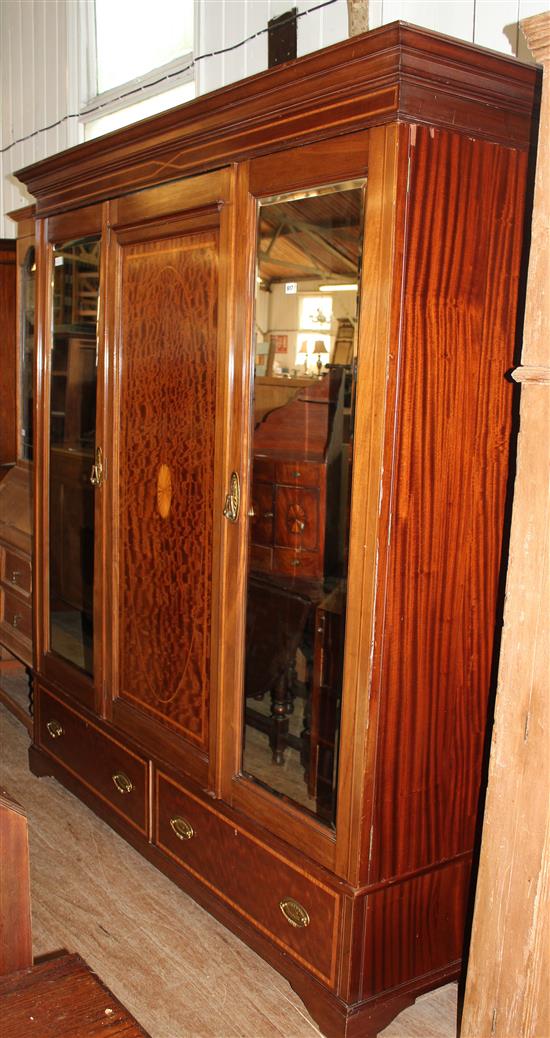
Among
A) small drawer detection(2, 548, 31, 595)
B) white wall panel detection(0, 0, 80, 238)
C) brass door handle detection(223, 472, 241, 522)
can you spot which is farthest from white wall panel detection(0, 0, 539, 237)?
small drawer detection(2, 548, 31, 595)

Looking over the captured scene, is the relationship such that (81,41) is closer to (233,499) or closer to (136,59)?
(136,59)

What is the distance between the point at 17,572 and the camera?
3562 mm

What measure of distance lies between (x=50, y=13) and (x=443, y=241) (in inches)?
133

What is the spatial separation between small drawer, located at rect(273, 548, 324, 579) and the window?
2.06 m

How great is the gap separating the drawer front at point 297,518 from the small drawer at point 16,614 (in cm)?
166

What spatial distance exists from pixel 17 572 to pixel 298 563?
1.83 meters

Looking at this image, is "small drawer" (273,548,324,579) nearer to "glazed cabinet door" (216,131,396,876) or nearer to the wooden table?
"glazed cabinet door" (216,131,396,876)

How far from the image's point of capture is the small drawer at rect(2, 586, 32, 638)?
3455 millimetres

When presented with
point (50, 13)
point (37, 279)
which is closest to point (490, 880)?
point (37, 279)

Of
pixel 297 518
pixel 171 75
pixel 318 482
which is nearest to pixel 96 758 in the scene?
pixel 297 518

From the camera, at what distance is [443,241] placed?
1705 mm

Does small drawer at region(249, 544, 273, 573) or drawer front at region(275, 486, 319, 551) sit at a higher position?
drawer front at region(275, 486, 319, 551)

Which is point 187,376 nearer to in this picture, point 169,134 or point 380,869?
point 169,134

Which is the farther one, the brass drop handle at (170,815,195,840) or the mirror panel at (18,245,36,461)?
the mirror panel at (18,245,36,461)
